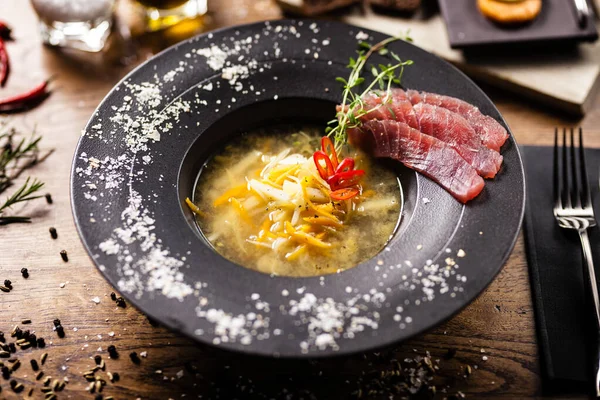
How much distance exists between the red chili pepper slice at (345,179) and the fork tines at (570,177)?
0.87 m

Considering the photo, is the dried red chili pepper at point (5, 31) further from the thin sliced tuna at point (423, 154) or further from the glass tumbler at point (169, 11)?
the thin sliced tuna at point (423, 154)

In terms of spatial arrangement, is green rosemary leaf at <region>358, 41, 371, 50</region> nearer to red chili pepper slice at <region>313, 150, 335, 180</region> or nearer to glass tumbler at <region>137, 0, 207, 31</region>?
red chili pepper slice at <region>313, 150, 335, 180</region>

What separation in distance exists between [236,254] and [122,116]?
773mm

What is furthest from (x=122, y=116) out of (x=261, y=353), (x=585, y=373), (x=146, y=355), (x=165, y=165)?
(x=585, y=373)

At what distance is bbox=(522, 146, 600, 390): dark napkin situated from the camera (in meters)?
2.25

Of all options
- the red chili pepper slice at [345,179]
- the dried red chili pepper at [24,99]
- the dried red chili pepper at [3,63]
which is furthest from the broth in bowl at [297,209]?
the dried red chili pepper at [3,63]

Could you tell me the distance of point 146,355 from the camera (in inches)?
92.4

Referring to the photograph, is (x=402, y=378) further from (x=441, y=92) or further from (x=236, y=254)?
(x=441, y=92)

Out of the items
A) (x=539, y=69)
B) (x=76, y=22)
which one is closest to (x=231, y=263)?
(x=76, y=22)

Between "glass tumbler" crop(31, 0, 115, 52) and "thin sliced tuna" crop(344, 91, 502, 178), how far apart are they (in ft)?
5.61

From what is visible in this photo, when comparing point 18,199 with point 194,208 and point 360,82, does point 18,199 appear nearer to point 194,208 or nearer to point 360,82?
point 194,208

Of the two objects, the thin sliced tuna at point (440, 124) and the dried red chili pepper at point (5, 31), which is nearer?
the thin sliced tuna at point (440, 124)

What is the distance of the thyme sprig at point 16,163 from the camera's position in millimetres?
2785

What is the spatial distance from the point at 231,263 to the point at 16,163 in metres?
1.44
